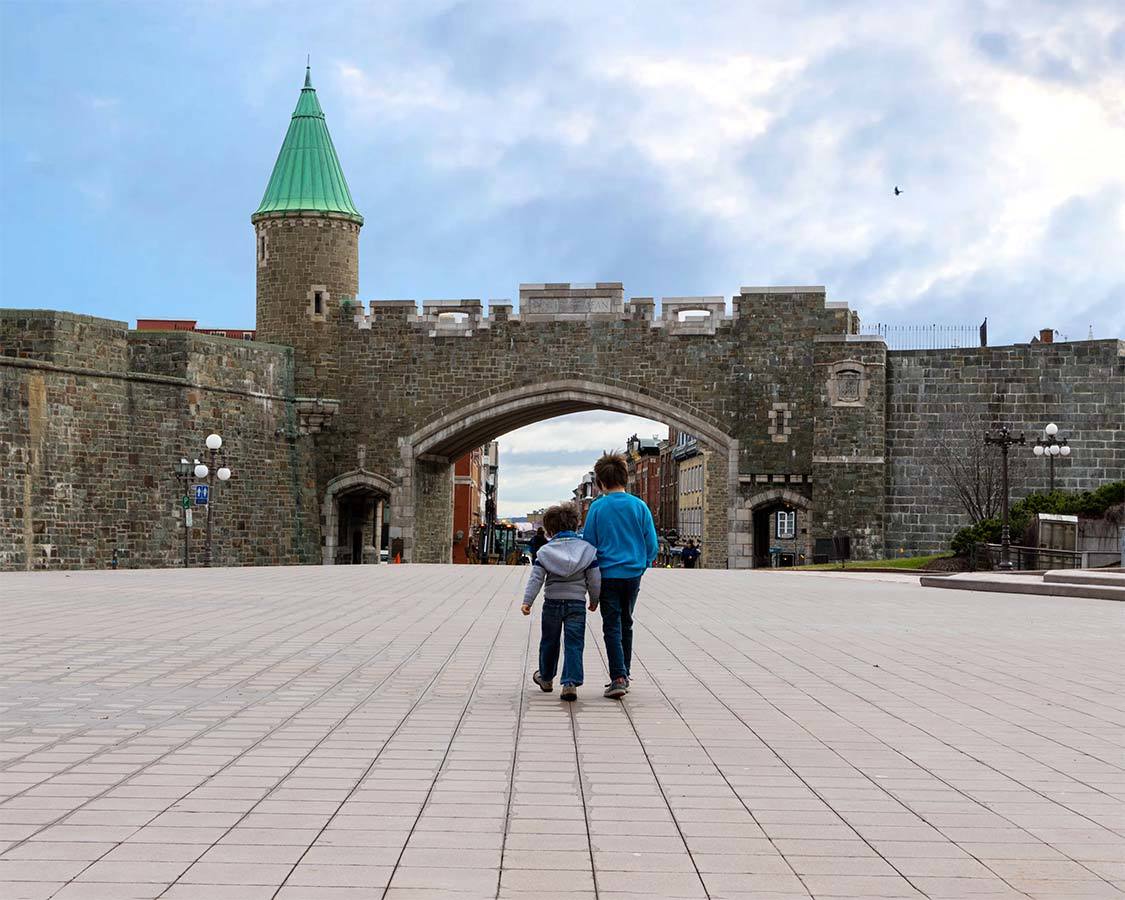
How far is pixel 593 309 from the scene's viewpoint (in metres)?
39.3

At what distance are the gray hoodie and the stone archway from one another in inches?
1181

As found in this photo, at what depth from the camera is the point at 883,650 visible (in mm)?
11828

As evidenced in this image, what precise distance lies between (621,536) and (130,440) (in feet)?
89.2

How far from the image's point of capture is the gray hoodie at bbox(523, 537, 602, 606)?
8633mm

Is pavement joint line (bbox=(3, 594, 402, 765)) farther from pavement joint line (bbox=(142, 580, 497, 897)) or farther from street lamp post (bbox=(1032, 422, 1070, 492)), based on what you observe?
street lamp post (bbox=(1032, 422, 1070, 492))

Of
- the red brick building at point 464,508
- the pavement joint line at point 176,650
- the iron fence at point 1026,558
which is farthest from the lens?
the red brick building at point 464,508

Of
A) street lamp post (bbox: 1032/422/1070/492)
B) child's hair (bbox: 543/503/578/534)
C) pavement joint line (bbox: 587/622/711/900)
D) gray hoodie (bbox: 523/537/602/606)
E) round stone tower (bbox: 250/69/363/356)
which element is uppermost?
round stone tower (bbox: 250/69/363/356)

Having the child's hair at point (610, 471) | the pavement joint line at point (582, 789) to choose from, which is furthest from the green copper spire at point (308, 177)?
the pavement joint line at point (582, 789)

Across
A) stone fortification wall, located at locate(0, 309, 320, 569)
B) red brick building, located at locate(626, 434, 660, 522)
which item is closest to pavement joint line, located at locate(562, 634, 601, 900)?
stone fortification wall, located at locate(0, 309, 320, 569)

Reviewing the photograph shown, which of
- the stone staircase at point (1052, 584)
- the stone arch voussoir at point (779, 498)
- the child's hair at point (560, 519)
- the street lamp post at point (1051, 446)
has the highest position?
the street lamp post at point (1051, 446)

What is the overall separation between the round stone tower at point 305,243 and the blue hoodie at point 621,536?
106 feet

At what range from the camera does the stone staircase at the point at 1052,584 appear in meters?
19.6

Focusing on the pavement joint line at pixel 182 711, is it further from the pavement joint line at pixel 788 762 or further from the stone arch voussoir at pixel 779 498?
the stone arch voussoir at pixel 779 498

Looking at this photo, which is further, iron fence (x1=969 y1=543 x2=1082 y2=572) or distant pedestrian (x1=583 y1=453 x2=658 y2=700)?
iron fence (x1=969 y1=543 x2=1082 y2=572)
